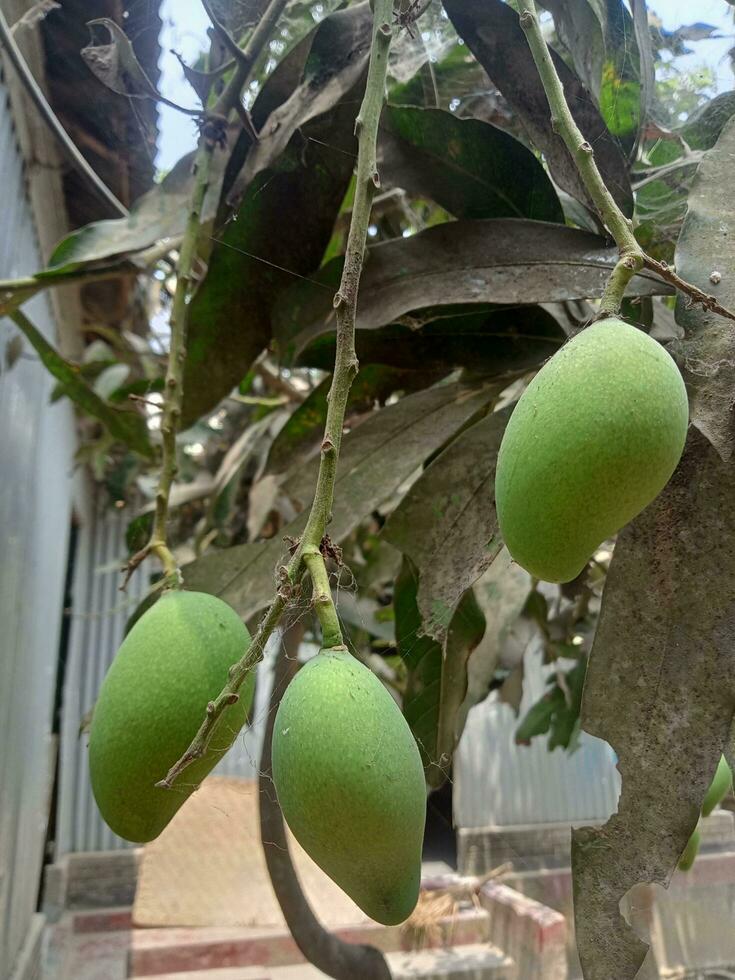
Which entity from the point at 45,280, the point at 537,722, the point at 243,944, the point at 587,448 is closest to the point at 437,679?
the point at 587,448

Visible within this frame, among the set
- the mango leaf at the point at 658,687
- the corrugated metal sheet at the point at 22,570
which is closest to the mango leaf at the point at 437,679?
the mango leaf at the point at 658,687

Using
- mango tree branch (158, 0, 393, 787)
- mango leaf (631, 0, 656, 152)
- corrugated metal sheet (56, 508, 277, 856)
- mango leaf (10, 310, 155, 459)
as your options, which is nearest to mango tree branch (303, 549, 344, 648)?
mango tree branch (158, 0, 393, 787)

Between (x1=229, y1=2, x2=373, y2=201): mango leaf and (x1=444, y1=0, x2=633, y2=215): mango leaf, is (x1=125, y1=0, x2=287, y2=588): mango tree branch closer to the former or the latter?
(x1=229, y1=2, x2=373, y2=201): mango leaf

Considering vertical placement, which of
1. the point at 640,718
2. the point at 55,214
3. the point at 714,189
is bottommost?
the point at 640,718

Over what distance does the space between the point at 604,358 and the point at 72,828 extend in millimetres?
3435

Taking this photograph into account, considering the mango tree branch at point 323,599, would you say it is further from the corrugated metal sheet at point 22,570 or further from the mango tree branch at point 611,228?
the corrugated metal sheet at point 22,570

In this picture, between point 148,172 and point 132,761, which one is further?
point 148,172

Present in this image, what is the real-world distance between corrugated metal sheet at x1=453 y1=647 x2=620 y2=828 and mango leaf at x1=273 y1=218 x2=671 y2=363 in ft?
4.05

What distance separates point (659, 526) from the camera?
52 cm

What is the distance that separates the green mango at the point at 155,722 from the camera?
1.44 feet

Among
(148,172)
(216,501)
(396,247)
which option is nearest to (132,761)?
(396,247)

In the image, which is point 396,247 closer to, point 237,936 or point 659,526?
point 659,526

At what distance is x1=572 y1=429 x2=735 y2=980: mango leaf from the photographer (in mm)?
479

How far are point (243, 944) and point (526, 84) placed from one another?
2.21 metres
